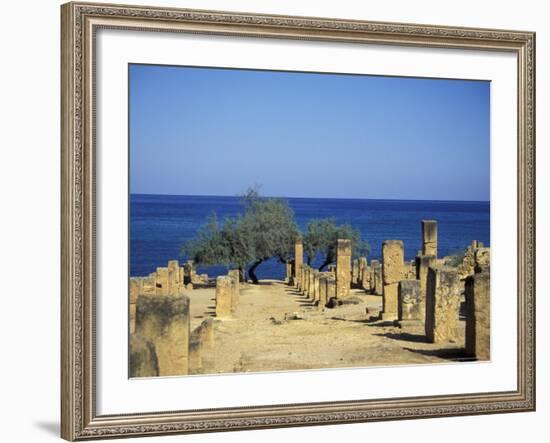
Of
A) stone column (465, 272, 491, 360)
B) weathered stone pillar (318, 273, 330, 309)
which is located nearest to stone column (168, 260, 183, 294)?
weathered stone pillar (318, 273, 330, 309)

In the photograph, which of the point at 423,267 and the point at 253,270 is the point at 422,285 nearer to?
the point at 423,267

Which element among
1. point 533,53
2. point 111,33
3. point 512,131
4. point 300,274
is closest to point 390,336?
point 300,274

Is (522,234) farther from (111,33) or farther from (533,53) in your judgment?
(111,33)

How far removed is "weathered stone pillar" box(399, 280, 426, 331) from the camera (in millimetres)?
10797

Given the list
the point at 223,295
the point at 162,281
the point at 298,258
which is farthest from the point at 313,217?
the point at 162,281

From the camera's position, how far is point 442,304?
11211 millimetres

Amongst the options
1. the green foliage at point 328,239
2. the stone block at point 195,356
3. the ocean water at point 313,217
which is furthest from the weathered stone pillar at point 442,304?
the stone block at point 195,356

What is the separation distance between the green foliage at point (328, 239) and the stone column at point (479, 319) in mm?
1099

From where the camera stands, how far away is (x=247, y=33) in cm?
980

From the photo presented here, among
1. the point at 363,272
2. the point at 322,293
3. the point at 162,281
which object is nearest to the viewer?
the point at 162,281

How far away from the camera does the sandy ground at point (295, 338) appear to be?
10.0 meters

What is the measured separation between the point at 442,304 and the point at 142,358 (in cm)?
315

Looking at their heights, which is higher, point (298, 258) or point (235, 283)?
point (298, 258)

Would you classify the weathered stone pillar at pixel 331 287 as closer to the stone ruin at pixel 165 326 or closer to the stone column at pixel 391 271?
the stone column at pixel 391 271
